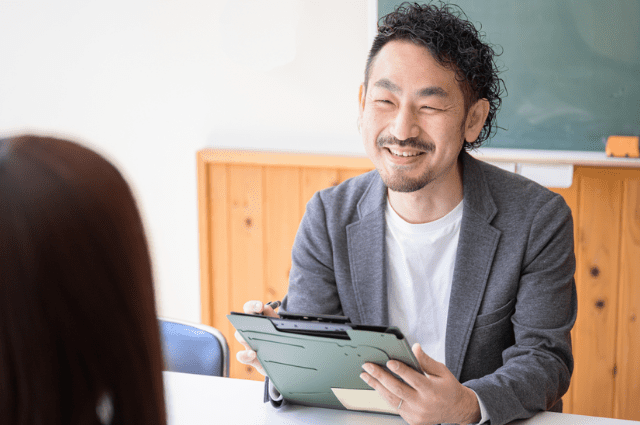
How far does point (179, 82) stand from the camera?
2.53 meters

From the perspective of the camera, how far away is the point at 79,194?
44cm

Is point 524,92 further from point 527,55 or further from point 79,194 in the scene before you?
point 79,194

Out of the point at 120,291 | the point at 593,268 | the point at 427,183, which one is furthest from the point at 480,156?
the point at 120,291

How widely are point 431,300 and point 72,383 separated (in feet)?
3.70

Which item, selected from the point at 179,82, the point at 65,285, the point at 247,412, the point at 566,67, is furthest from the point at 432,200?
the point at 179,82

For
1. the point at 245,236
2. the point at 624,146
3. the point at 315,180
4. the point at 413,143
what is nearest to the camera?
the point at 413,143

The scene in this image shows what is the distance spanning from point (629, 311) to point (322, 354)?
1549mm

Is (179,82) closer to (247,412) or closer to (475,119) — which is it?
(475,119)

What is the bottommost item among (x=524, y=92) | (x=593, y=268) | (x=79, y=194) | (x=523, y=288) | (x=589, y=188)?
(x=593, y=268)

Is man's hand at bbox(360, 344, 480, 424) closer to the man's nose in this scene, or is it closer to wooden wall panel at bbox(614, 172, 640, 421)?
the man's nose

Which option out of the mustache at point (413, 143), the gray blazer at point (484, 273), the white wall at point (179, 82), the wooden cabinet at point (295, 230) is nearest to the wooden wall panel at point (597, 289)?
the wooden cabinet at point (295, 230)

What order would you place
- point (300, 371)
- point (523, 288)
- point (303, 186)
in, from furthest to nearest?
1. point (303, 186)
2. point (523, 288)
3. point (300, 371)

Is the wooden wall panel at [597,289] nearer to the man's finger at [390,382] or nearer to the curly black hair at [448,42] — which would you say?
the curly black hair at [448,42]

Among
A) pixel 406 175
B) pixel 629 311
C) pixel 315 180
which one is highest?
pixel 406 175
